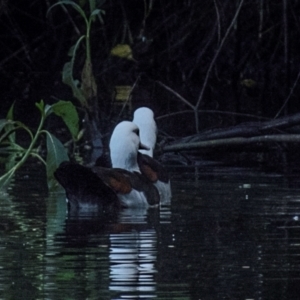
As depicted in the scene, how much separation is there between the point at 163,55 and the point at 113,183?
11.1 meters

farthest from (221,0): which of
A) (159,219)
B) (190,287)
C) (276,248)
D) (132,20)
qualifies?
(190,287)

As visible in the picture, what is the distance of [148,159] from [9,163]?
45.9 inches

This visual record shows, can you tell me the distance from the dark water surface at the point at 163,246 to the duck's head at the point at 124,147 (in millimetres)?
370

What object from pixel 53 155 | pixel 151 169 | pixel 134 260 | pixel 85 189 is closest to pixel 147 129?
pixel 151 169

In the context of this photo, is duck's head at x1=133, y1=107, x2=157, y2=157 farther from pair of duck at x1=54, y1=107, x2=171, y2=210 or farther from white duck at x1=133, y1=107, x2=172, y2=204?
pair of duck at x1=54, y1=107, x2=171, y2=210

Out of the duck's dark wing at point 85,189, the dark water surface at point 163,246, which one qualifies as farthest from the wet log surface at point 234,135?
the duck's dark wing at point 85,189

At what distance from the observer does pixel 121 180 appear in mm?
8383

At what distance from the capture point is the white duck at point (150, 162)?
881 cm

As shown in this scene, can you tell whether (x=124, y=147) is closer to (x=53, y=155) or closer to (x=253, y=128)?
(x=53, y=155)

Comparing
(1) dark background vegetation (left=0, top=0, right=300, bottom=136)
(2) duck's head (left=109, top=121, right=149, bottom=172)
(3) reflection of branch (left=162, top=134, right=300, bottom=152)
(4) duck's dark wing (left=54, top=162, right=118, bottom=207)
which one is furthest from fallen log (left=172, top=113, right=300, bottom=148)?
(1) dark background vegetation (left=0, top=0, right=300, bottom=136)

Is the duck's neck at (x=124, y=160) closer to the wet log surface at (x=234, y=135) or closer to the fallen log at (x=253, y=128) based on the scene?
the wet log surface at (x=234, y=135)

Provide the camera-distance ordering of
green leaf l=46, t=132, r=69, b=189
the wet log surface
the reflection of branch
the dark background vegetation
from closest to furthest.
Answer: green leaf l=46, t=132, r=69, b=189 → the reflection of branch → the wet log surface → the dark background vegetation

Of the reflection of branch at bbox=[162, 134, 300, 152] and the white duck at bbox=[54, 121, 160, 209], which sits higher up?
the reflection of branch at bbox=[162, 134, 300, 152]

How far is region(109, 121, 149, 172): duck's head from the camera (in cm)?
888
